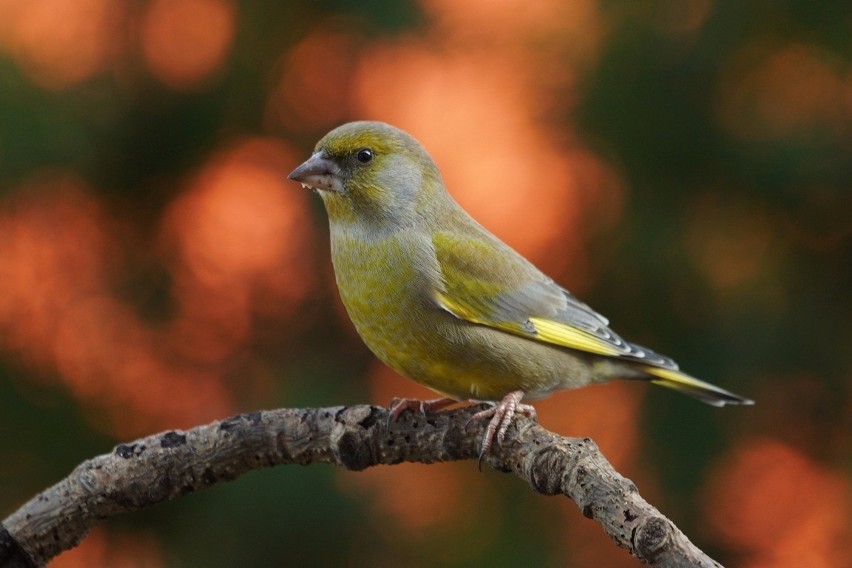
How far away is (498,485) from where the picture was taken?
2898mm

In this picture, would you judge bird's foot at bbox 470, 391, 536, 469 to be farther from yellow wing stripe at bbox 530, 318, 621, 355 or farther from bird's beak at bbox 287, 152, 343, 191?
bird's beak at bbox 287, 152, 343, 191

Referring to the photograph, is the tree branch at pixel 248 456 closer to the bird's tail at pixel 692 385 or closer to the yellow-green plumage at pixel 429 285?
the yellow-green plumage at pixel 429 285

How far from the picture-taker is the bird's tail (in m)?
2.35

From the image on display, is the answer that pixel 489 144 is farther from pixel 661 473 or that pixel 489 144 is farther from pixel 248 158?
pixel 661 473

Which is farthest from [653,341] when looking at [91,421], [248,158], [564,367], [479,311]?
[91,421]

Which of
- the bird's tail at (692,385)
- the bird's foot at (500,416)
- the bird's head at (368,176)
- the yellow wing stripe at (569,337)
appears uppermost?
the bird's head at (368,176)

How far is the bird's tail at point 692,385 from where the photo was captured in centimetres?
235

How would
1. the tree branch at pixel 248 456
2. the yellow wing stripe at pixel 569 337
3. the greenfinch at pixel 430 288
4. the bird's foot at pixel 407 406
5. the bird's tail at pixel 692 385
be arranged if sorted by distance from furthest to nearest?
1. the bird's tail at pixel 692 385
2. the yellow wing stripe at pixel 569 337
3. the greenfinch at pixel 430 288
4. the bird's foot at pixel 407 406
5. the tree branch at pixel 248 456

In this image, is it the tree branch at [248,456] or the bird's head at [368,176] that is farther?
the bird's head at [368,176]

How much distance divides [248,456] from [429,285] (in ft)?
1.58

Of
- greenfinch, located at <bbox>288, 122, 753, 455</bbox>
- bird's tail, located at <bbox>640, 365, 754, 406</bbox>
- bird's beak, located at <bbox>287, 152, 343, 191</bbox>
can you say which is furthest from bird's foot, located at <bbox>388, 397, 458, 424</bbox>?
bird's tail, located at <bbox>640, 365, 754, 406</bbox>

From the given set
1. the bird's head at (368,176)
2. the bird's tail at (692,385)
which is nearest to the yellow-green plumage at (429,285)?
the bird's head at (368,176)

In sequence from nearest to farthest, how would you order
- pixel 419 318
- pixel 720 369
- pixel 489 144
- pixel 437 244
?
pixel 419 318 → pixel 437 244 → pixel 720 369 → pixel 489 144

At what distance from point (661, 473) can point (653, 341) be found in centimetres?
35
